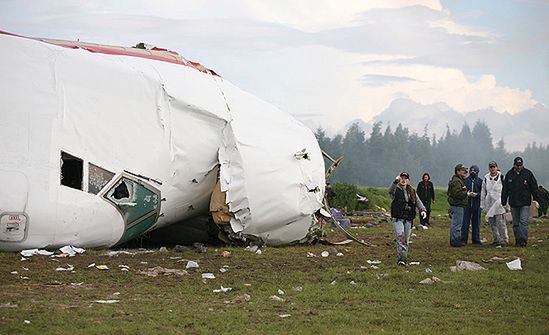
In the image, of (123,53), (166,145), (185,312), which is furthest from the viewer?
(123,53)

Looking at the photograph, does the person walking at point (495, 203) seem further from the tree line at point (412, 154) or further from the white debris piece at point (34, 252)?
the tree line at point (412, 154)

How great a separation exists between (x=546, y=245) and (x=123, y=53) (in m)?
9.70

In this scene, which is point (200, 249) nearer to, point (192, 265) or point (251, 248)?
point (251, 248)

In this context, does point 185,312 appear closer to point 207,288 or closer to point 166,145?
point 207,288

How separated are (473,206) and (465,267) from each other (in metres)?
5.32

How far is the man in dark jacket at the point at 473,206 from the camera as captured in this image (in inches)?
774

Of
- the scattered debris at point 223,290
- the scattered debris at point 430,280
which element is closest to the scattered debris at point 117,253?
the scattered debris at point 223,290

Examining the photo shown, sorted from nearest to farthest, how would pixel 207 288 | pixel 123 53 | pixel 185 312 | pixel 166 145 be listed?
pixel 185 312 → pixel 207 288 → pixel 166 145 → pixel 123 53

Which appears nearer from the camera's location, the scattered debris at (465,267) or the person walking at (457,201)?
the scattered debris at (465,267)

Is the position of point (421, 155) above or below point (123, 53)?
below

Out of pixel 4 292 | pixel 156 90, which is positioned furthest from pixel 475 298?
pixel 156 90

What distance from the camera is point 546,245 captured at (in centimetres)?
1933

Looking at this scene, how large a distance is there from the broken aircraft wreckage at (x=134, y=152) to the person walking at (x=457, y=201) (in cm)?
283

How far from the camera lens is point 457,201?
19047 millimetres
